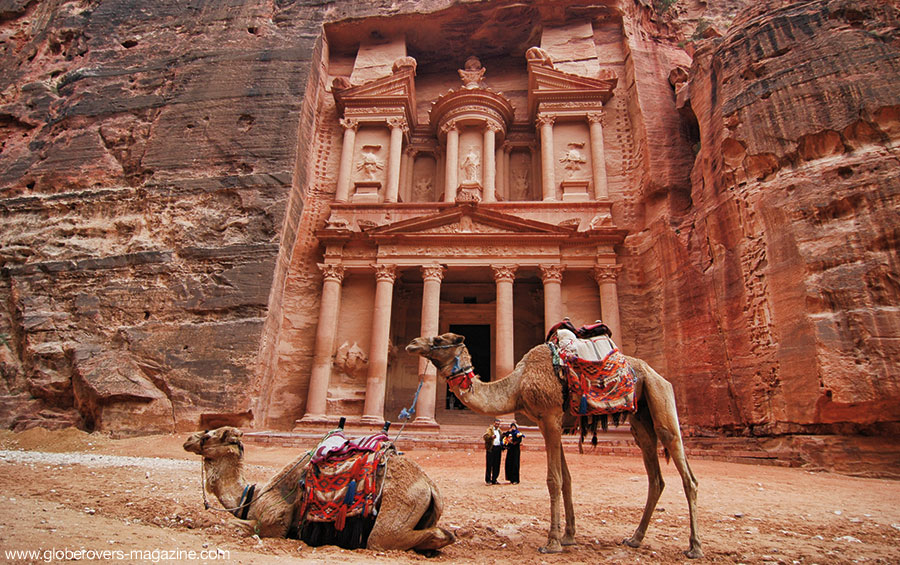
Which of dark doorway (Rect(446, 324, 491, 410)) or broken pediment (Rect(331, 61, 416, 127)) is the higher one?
broken pediment (Rect(331, 61, 416, 127))

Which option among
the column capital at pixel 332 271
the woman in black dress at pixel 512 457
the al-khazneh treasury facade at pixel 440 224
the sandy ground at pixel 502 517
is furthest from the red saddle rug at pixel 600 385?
the column capital at pixel 332 271

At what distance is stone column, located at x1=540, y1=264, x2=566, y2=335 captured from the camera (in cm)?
1606

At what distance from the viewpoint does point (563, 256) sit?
17094 mm

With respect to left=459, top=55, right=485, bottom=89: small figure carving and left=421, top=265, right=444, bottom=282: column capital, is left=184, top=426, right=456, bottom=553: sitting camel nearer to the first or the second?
left=421, top=265, right=444, bottom=282: column capital

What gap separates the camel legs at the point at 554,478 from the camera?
422 centimetres

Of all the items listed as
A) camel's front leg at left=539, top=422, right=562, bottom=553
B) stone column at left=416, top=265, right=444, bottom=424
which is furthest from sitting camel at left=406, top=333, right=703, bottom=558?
stone column at left=416, top=265, right=444, bottom=424

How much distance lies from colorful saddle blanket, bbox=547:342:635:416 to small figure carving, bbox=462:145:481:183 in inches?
618

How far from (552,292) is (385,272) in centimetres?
574

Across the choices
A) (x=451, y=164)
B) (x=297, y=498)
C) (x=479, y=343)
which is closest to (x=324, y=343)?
(x=479, y=343)

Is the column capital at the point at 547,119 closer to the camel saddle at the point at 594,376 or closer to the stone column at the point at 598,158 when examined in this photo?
the stone column at the point at 598,158

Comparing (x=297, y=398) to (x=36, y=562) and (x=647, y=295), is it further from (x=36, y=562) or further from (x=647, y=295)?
(x=36, y=562)

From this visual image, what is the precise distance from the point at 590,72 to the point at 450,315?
12012 millimetres

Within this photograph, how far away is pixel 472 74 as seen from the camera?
70.6 feet

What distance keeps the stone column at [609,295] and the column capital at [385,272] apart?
6958 millimetres
